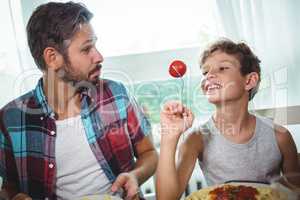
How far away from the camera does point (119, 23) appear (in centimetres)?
87

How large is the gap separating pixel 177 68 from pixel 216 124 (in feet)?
0.60

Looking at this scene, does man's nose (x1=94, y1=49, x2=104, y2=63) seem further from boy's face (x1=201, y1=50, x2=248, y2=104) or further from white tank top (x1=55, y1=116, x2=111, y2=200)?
boy's face (x1=201, y1=50, x2=248, y2=104)

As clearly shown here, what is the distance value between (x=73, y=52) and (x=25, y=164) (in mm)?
305

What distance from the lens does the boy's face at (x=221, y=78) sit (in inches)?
33.8

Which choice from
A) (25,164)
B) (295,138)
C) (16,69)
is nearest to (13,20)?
(16,69)

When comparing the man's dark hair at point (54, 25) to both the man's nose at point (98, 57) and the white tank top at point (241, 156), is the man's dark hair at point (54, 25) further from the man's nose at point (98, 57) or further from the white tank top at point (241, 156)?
the white tank top at point (241, 156)

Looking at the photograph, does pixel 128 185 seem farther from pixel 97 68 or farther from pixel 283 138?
pixel 283 138

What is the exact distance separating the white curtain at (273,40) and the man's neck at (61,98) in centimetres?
42

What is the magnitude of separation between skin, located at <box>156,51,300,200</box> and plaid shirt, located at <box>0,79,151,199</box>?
0.34ft

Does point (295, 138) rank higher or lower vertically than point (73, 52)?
lower

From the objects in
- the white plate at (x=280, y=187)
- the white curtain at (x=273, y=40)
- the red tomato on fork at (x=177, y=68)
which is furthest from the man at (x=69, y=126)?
the white curtain at (x=273, y=40)

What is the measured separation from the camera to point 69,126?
85cm

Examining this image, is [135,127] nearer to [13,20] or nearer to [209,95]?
[209,95]

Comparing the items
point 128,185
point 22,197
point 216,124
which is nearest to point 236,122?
point 216,124
